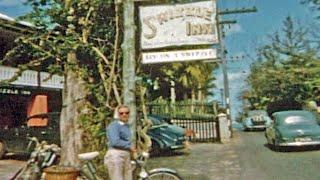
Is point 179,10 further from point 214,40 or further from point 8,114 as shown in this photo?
point 8,114

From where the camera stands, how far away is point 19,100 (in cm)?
2673

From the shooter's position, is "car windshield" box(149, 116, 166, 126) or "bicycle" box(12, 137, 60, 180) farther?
"car windshield" box(149, 116, 166, 126)

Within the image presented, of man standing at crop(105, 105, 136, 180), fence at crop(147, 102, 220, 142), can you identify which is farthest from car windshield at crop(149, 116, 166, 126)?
man standing at crop(105, 105, 136, 180)

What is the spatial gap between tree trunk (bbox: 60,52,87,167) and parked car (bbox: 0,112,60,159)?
4.43 m

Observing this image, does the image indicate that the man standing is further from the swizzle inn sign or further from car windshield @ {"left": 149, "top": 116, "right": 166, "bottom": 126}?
car windshield @ {"left": 149, "top": 116, "right": 166, "bottom": 126}

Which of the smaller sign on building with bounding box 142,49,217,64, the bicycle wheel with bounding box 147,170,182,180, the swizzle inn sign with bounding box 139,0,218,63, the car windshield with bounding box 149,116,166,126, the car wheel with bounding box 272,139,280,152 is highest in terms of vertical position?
the swizzle inn sign with bounding box 139,0,218,63

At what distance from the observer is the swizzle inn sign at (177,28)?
977cm

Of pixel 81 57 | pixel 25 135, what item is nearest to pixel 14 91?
pixel 25 135

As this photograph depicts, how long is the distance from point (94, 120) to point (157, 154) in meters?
9.44

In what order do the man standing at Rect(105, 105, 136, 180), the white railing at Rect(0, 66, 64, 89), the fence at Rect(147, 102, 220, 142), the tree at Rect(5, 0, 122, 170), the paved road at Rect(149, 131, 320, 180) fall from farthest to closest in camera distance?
1. the fence at Rect(147, 102, 220, 142)
2. the white railing at Rect(0, 66, 64, 89)
3. the paved road at Rect(149, 131, 320, 180)
4. the tree at Rect(5, 0, 122, 170)
5. the man standing at Rect(105, 105, 136, 180)

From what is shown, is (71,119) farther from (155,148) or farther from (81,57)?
(155,148)

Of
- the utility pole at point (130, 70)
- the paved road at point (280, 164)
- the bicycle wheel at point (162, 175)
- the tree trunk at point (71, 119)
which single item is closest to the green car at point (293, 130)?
the paved road at point (280, 164)

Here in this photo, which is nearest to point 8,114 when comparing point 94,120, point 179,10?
point 94,120

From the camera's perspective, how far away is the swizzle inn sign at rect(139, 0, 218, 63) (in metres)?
9.77
